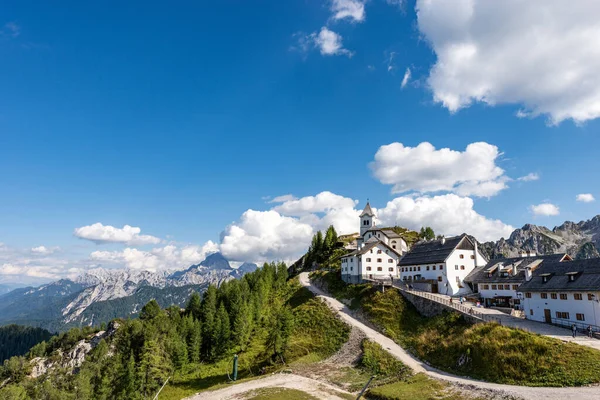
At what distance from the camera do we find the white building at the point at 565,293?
1917 inches

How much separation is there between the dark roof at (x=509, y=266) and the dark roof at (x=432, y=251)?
6.68 metres

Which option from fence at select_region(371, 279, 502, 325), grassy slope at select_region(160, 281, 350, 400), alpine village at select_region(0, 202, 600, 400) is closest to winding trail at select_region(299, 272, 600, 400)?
alpine village at select_region(0, 202, 600, 400)

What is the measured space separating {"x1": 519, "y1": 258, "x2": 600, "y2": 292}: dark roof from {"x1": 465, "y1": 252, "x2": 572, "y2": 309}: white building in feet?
12.7

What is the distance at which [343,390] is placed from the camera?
158ft

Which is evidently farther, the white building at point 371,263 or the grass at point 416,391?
the white building at point 371,263

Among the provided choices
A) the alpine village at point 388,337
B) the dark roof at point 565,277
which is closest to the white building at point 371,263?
the alpine village at point 388,337

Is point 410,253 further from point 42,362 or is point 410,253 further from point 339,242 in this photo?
point 42,362

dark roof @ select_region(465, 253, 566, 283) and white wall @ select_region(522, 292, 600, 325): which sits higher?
dark roof @ select_region(465, 253, 566, 283)

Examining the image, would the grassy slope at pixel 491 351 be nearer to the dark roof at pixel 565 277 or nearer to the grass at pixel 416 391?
the grass at pixel 416 391

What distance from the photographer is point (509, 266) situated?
69000 millimetres

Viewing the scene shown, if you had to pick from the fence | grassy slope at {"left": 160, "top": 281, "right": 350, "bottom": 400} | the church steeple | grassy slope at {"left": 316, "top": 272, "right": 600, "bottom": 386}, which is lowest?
grassy slope at {"left": 160, "top": 281, "right": 350, "bottom": 400}

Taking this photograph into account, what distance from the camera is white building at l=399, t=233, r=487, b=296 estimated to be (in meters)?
76.2

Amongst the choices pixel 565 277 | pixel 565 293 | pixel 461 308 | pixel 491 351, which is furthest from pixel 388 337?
pixel 565 277

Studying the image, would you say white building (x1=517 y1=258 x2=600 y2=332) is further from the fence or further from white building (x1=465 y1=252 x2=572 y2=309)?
the fence
